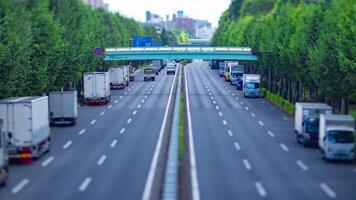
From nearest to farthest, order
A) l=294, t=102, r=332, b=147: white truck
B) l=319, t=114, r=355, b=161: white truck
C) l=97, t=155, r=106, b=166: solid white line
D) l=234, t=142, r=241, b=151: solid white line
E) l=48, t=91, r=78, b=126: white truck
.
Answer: l=97, t=155, r=106, b=166: solid white line < l=319, t=114, r=355, b=161: white truck < l=234, t=142, r=241, b=151: solid white line < l=294, t=102, r=332, b=147: white truck < l=48, t=91, r=78, b=126: white truck

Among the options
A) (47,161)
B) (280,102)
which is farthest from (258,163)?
(280,102)

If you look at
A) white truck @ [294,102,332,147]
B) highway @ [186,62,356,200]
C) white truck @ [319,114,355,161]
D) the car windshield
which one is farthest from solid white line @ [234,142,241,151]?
the car windshield

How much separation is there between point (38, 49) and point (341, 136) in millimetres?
32297

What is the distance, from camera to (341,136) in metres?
40.9

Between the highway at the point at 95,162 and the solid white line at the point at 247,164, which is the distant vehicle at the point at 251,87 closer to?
the highway at the point at 95,162

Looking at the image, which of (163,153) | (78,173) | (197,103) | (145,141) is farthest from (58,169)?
(197,103)

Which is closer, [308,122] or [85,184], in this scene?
[85,184]

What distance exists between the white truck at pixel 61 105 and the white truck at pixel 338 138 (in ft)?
74.6

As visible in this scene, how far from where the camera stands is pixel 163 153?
1703 inches

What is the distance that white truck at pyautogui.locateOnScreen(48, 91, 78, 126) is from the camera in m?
56.9

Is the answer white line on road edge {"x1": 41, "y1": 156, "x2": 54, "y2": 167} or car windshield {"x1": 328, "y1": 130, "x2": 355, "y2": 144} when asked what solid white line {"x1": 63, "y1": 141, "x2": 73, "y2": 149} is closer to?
white line on road edge {"x1": 41, "y1": 156, "x2": 54, "y2": 167}

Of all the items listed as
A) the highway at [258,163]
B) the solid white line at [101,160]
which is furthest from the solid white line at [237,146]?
the solid white line at [101,160]

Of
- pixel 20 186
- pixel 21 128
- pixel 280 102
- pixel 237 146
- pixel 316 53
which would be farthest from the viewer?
pixel 280 102

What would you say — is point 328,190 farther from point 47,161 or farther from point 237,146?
point 47,161
